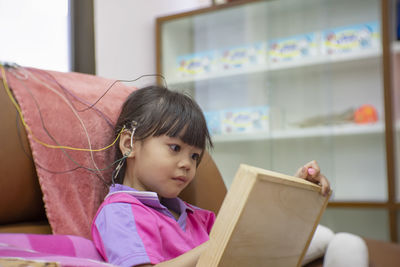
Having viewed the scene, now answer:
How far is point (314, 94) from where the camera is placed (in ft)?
7.70

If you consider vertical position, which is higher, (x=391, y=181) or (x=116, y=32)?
(x=116, y=32)

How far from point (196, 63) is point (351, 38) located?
0.96 m

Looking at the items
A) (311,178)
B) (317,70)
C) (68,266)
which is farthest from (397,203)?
(68,266)

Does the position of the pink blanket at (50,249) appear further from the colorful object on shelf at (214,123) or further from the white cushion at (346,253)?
the colorful object on shelf at (214,123)

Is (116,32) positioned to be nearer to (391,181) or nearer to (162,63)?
(162,63)

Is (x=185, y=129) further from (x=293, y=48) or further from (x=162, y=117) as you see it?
(x=293, y=48)

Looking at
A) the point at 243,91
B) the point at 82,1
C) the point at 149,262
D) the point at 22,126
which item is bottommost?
the point at 149,262

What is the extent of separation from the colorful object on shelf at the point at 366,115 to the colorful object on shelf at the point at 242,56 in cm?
62

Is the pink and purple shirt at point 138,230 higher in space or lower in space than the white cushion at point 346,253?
higher

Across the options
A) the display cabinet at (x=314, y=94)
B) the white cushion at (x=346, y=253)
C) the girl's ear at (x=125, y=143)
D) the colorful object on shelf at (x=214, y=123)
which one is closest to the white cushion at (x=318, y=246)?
the white cushion at (x=346, y=253)

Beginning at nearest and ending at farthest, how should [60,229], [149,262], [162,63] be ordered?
[149,262] → [60,229] → [162,63]

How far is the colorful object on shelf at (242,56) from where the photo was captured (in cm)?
247

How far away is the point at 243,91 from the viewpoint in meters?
2.57

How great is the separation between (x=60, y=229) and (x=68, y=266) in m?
0.30
